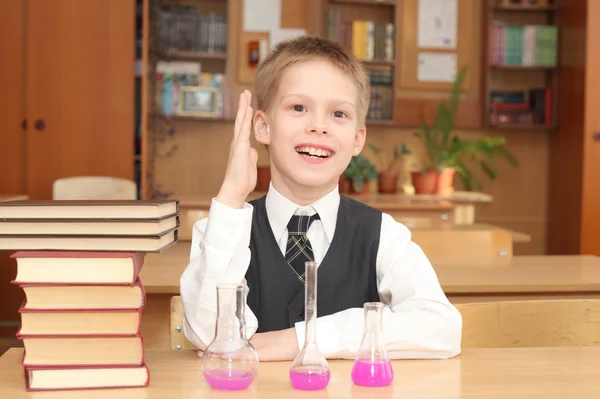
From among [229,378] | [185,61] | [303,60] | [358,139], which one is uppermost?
[185,61]

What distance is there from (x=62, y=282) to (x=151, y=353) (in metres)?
0.27

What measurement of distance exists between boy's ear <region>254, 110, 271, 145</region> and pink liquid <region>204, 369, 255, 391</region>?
1.96 feet

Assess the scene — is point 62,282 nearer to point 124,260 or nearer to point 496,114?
point 124,260

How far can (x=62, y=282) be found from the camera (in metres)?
1.05

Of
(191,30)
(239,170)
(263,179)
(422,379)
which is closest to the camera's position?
(422,379)

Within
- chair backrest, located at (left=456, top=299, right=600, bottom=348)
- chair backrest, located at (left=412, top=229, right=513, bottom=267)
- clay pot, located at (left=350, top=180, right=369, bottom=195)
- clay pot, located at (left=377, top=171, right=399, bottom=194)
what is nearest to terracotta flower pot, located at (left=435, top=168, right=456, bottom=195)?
clay pot, located at (left=377, top=171, right=399, bottom=194)

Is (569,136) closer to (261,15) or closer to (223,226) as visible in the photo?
(261,15)

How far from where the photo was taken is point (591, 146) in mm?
5562

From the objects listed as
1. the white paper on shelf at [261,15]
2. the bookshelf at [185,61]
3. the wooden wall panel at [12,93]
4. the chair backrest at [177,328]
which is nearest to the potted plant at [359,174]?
the bookshelf at [185,61]

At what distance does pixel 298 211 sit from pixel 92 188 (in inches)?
125

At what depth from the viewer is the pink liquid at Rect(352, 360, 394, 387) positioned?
3.50 ft

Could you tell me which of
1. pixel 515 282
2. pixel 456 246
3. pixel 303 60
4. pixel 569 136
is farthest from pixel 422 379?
pixel 569 136

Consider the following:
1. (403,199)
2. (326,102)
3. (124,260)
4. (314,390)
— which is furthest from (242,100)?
(403,199)

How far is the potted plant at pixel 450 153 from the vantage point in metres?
5.46
